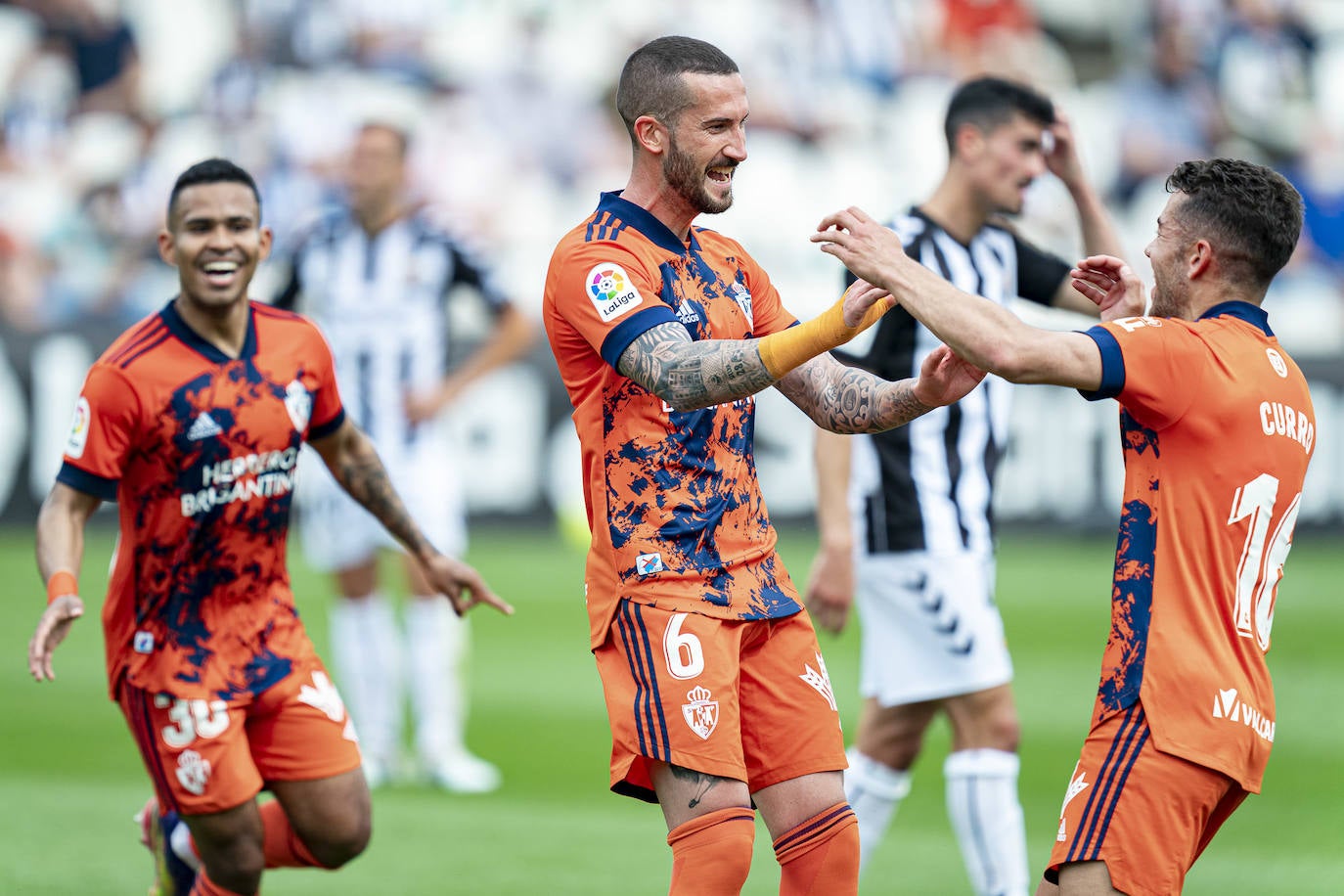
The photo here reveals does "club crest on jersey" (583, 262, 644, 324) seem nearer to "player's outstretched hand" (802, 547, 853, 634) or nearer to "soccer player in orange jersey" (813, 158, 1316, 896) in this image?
"soccer player in orange jersey" (813, 158, 1316, 896)

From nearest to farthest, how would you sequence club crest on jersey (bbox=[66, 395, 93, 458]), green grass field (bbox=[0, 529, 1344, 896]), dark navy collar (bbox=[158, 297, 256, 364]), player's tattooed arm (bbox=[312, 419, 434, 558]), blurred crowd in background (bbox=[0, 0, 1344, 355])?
1. club crest on jersey (bbox=[66, 395, 93, 458])
2. dark navy collar (bbox=[158, 297, 256, 364])
3. player's tattooed arm (bbox=[312, 419, 434, 558])
4. green grass field (bbox=[0, 529, 1344, 896])
5. blurred crowd in background (bbox=[0, 0, 1344, 355])

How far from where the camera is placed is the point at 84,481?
15.7 feet

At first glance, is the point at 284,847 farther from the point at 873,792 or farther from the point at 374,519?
the point at 374,519

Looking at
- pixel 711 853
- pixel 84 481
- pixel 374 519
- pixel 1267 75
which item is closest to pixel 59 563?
pixel 84 481

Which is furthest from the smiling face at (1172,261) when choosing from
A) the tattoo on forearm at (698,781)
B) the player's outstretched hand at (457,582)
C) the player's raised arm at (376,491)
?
the player's raised arm at (376,491)

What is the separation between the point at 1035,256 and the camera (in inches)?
236

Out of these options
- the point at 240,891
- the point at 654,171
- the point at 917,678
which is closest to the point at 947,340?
the point at 654,171

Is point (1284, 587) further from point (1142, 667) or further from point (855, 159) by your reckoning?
point (1142, 667)

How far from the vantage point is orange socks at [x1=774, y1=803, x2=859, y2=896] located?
13.8ft

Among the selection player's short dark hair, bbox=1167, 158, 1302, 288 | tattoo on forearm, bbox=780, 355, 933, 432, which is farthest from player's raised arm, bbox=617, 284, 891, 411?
player's short dark hair, bbox=1167, 158, 1302, 288

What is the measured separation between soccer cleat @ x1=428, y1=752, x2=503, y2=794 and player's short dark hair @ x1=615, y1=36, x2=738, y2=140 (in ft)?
13.7

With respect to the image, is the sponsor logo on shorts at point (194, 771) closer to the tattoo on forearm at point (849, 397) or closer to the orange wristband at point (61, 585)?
the orange wristband at point (61, 585)

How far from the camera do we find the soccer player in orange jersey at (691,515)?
4074 mm

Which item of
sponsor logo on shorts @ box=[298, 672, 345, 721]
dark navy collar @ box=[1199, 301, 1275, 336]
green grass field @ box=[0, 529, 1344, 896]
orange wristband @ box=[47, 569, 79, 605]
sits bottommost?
green grass field @ box=[0, 529, 1344, 896]
